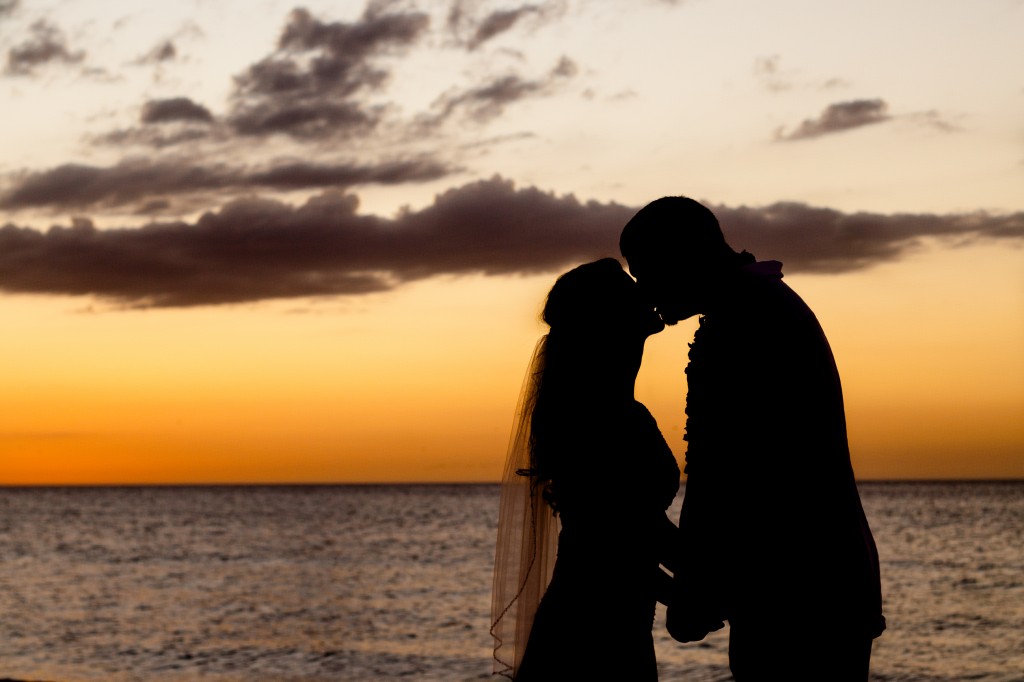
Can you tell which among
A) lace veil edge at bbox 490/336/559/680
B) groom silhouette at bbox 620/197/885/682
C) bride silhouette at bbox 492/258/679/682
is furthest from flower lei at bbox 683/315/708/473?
lace veil edge at bbox 490/336/559/680

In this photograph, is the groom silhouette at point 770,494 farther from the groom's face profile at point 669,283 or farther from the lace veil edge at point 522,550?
the lace veil edge at point 522,550

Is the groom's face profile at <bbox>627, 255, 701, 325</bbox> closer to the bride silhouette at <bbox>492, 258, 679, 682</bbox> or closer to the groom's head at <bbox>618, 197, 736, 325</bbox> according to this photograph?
the groom's head at <bbox>618, 197, 736, 325</bbox>

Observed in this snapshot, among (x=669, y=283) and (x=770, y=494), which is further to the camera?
(x=669, y=283)

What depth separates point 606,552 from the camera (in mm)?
3264

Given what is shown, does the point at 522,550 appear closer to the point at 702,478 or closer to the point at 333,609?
the point at 702,478

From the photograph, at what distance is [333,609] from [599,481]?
23.6 m

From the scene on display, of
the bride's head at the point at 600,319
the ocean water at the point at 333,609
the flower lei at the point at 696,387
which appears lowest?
the ocean water at the point at 333,609

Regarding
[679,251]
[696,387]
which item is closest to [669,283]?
[679,251]

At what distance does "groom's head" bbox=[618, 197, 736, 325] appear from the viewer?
2.82m

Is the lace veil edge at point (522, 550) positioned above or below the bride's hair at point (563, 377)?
below

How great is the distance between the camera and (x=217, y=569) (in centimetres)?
3675

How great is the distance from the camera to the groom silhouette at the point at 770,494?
2596 mm

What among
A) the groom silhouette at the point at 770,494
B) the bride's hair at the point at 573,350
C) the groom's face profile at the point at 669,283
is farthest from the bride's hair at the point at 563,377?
the groom silhouette at the point at 770,494

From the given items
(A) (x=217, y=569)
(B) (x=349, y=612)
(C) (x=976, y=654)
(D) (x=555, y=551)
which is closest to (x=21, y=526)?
(A) (x=217, y=569)
